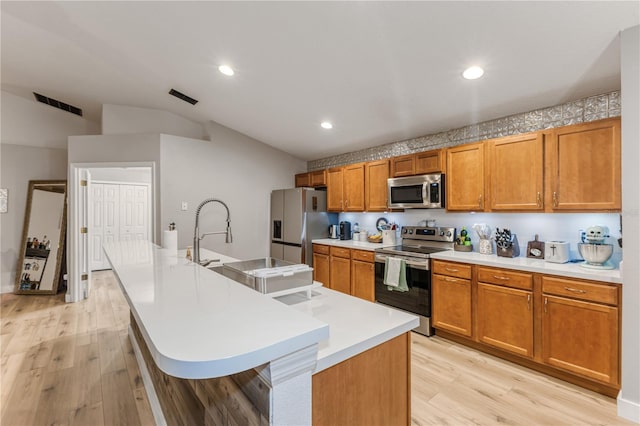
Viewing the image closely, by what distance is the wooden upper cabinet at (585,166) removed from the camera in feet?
7.18

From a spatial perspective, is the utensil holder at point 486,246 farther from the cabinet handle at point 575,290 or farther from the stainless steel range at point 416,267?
the cabinet handle at point 575,290

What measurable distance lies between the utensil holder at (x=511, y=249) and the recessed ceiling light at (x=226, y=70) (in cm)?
313

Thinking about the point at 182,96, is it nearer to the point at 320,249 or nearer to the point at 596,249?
the point at 320,249

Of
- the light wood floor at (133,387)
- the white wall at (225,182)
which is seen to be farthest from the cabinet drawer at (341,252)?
the white wall at (225,182)

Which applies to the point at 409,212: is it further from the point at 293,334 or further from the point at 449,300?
the point at 293,334

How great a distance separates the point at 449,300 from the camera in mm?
2930

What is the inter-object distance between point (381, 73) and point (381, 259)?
1995 millimetres

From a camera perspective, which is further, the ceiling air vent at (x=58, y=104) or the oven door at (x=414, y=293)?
the ceiling air vent at (x=58, y=104)

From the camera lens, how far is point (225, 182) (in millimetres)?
4734

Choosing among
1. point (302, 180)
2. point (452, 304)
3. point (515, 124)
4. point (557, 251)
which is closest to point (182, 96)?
point (302, 180)

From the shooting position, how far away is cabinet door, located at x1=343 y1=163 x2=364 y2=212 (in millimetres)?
4219

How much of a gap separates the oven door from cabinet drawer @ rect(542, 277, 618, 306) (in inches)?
40.0

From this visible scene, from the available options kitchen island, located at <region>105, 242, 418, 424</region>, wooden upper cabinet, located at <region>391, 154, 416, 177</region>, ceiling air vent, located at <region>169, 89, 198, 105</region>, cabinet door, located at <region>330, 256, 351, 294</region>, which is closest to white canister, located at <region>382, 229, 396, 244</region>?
cabinet door, located at <region>330, 256, 351, 294</region>

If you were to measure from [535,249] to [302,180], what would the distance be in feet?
11.5
